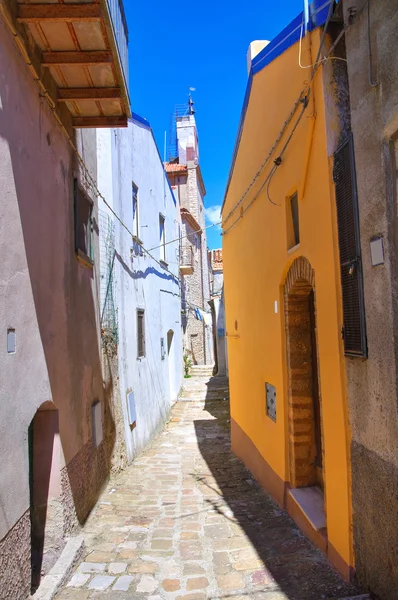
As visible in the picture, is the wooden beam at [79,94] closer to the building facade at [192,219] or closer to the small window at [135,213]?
the small window at [135,213]

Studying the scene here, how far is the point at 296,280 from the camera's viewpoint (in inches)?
194

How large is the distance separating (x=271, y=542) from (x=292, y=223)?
336cm

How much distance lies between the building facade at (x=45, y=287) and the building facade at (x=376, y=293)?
6.82 ft

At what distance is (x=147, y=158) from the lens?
1174cm

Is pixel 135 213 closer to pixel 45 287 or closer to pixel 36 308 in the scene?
pixel 45 287

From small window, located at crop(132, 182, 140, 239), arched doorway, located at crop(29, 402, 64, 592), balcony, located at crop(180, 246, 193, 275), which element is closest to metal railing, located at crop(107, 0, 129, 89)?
arched doorway, located at crop(29, 402, 64, 592)

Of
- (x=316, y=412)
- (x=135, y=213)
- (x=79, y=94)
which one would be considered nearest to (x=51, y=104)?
(x=79, y=94)

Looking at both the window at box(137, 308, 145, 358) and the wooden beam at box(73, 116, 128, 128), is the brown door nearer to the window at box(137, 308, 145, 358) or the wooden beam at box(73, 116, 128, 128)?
the wooden beam at box(73, 116, 128, 128)

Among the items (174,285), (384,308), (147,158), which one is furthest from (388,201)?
(174,285)

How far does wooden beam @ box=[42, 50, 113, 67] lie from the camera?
421 cm

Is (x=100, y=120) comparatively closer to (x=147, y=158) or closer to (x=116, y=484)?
(x=116, y=484)

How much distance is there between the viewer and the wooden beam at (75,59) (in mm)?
4211

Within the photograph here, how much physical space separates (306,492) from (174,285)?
1171 cm

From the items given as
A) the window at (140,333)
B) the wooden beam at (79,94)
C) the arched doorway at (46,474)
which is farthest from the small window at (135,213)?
the arched doorway at (46,474)
